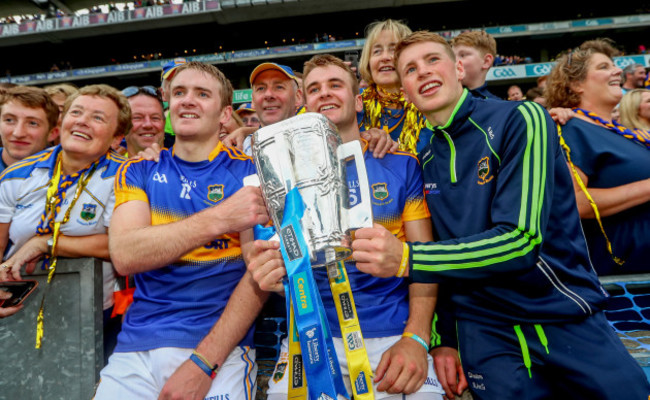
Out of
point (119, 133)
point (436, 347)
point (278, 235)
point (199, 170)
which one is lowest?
point (436, 347)

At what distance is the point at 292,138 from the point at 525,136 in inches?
34.8

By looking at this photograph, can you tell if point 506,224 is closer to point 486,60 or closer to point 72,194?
point 72,194

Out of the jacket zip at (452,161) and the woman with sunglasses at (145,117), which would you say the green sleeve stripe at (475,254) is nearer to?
the jacket zip at (452,161)

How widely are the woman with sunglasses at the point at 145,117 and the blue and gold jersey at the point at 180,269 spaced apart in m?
1.46

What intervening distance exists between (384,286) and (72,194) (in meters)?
1.77

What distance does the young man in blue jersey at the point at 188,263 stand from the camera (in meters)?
1.55

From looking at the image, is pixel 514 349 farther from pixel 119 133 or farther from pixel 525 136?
pixel 119 133

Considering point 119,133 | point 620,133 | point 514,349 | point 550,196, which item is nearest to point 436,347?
point 514,349

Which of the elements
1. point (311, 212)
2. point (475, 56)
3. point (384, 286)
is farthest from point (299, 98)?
point (311, 212)

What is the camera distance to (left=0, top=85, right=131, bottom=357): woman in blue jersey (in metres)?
2.02

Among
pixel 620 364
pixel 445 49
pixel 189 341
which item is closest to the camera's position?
pixel 620 364

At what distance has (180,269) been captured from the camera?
1795 mm

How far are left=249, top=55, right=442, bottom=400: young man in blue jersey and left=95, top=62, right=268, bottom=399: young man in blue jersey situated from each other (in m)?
0.25

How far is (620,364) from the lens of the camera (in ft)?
4.45
